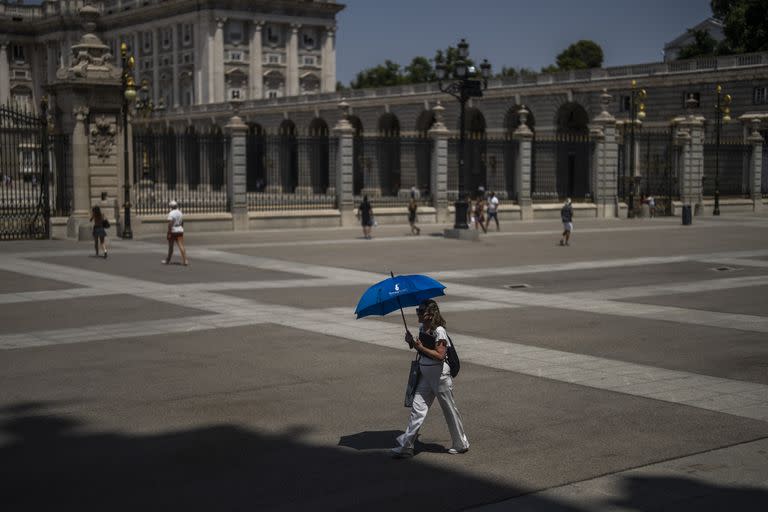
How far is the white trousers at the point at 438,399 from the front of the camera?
28.1ft

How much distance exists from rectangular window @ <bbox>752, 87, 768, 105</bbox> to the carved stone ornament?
133ft

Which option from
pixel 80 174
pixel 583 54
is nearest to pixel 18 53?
pixel 583 54

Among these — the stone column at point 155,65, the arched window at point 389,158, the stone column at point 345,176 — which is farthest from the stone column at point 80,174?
the stone column at point 155,65

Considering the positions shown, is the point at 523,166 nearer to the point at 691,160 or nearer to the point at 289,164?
the point at 691,160

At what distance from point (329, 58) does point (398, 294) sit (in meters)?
112

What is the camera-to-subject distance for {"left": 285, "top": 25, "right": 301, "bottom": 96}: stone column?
11381 centimetres

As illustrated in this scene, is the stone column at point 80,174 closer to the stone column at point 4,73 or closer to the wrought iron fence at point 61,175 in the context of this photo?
the wrought iron fence at point 61,175

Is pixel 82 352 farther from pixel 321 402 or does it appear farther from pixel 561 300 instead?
pixel 561 300

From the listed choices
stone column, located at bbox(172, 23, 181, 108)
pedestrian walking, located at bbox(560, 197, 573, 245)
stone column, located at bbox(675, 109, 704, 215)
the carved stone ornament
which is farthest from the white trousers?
stone column, located at bbox(172, 23, 181, 108)

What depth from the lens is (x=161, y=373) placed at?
11.8 meters

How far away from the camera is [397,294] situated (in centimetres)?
846

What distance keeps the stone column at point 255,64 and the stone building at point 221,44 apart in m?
0.11

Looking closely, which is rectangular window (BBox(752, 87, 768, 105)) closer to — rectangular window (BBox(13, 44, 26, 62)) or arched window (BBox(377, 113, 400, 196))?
arched window (BBox(377, 113, 400, 196))

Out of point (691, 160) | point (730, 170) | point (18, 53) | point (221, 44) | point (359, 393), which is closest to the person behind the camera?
point (359, 393)
